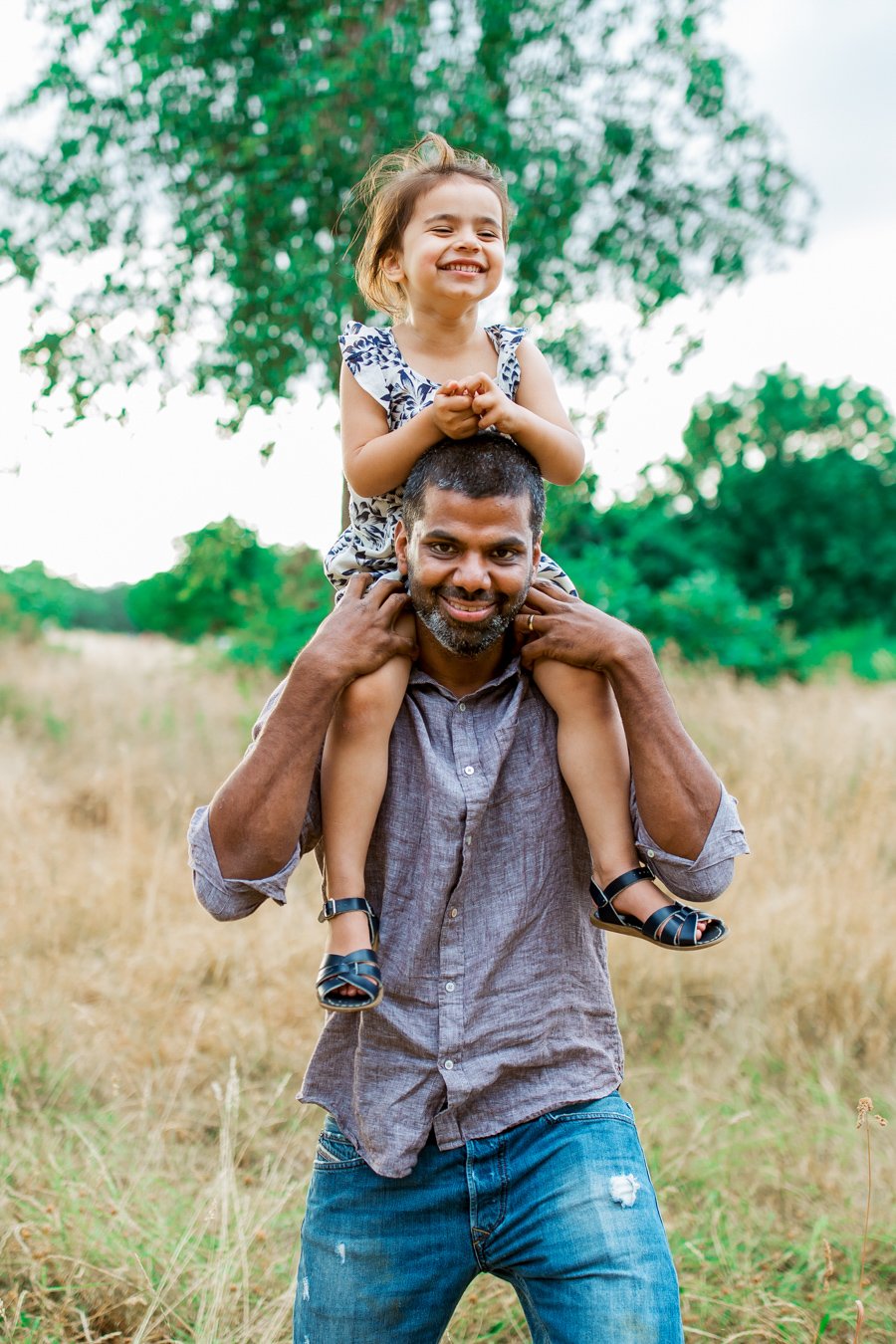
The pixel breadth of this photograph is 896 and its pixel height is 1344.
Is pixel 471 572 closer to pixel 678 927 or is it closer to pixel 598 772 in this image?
pixel 598 772

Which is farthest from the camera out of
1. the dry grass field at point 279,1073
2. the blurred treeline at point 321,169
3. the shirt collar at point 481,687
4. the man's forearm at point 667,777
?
the blurred treeline at point 321,169

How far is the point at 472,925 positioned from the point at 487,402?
42.4 inches

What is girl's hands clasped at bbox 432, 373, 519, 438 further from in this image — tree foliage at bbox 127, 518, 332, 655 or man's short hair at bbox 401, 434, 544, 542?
tree foliage at bbox 127, 518, 332, 655

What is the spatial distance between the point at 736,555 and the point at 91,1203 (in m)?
30.5

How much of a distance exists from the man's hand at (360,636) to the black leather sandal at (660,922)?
0.68 metres

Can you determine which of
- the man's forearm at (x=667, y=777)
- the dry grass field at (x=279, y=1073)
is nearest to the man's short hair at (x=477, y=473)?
the man's forearm at (x=667, y=777)

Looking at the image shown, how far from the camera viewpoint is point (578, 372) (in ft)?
19.7

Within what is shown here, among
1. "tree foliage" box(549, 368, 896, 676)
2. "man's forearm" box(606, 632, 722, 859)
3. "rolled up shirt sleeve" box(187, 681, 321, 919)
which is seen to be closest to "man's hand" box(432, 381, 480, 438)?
"man's forearm" box(606, 632, 722, 859)

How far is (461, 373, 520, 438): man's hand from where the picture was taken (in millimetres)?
2271

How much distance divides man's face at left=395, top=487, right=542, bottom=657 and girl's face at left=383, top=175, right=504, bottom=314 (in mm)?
658

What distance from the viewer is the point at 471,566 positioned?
7.50 ft

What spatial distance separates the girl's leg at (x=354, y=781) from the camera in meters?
2.27

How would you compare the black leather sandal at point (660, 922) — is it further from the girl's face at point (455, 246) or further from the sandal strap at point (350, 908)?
the girl's face at point (455, 246)

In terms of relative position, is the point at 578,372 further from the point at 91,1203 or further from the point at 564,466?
the point at 91,1203
